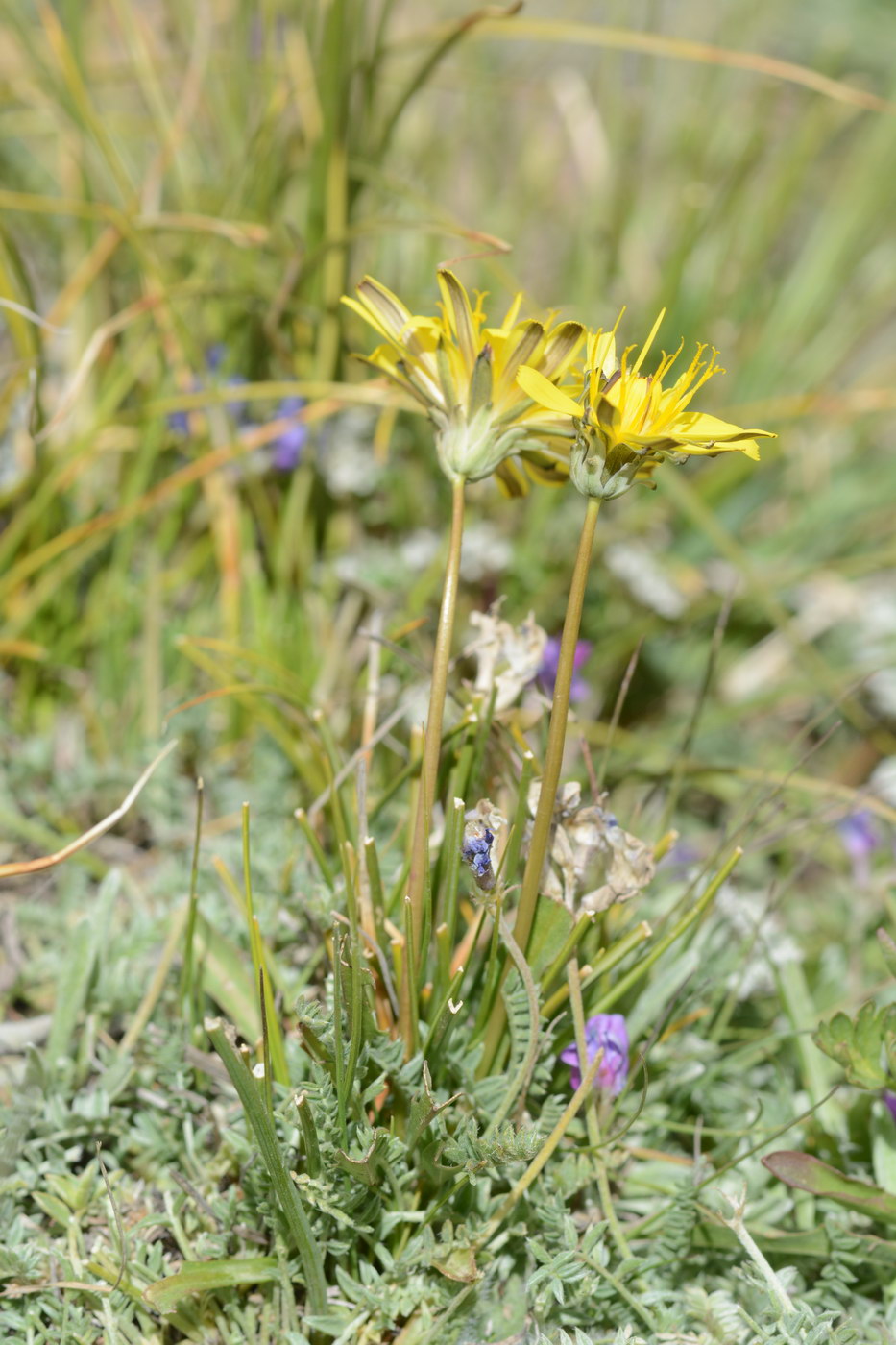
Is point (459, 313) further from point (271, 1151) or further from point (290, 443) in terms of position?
point (290, 443)

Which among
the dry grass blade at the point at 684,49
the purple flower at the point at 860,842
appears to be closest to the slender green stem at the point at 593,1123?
the purple flower at the point at 860,842

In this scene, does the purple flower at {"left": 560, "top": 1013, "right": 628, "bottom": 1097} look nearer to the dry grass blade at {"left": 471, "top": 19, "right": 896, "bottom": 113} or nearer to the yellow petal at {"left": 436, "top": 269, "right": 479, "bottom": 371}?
the yellow petal at {"left": 436, "top": 269, "right": 479, "bottom": 371}

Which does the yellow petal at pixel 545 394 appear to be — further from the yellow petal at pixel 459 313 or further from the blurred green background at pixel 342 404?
the blurred green background at pixel 342 404

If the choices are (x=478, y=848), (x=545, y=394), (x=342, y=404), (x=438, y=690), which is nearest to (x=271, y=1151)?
(x=478, y=848)

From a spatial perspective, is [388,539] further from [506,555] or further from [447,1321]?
[447,1321]

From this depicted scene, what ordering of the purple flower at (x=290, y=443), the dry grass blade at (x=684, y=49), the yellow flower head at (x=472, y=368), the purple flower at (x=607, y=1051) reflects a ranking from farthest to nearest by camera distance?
the purple flower at (x=290, y=443) → the dry grass blade at (x=684, y=49) → the purple flower at (x=607, y=1051) → the yellow flower head at (x=472, y=368)

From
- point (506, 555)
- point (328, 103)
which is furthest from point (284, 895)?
point (328, 103)

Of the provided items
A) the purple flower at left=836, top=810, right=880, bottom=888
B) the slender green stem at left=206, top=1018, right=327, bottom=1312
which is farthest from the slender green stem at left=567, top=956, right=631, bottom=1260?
the purple flower at left=836, top=810, right=880, bottom=888
